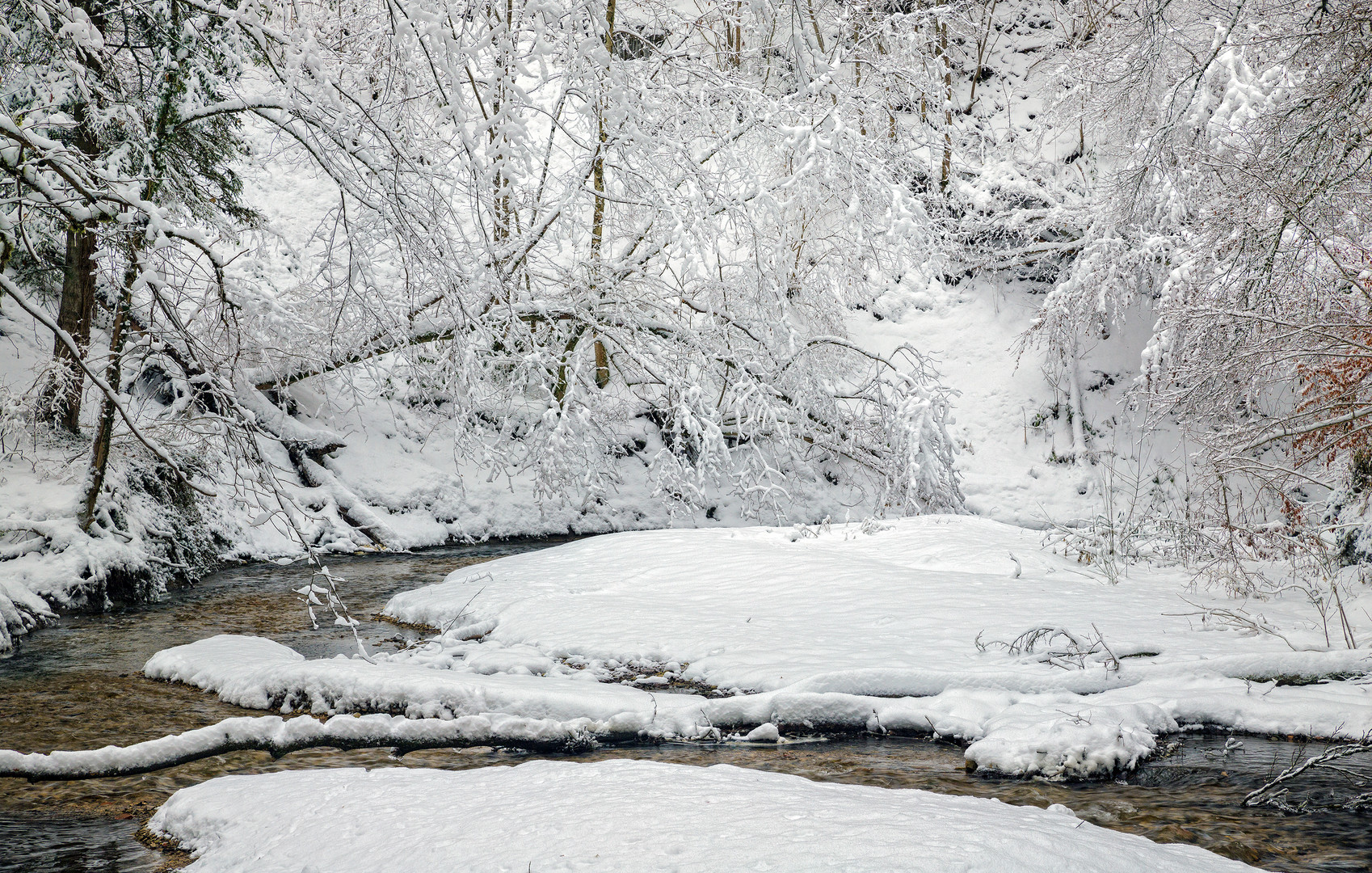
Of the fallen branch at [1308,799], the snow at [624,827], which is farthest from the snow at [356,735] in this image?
the fallen branch at [1308,799]

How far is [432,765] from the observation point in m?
3.76

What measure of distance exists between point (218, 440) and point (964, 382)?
12327mm

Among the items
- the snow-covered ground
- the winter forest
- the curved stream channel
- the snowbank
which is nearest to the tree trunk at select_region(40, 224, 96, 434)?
the winter forest

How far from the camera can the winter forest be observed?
9.91 feet

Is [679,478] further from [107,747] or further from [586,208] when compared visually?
[107,747]

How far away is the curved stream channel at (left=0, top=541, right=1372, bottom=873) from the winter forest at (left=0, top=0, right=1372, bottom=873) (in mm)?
27

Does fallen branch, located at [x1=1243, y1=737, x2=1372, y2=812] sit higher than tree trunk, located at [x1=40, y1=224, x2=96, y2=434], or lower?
lower

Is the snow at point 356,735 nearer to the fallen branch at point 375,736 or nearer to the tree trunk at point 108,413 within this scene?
the fallen branch at point 375,736

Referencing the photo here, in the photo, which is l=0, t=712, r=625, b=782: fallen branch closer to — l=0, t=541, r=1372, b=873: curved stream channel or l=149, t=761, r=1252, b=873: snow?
l=0, t=541, r=1372, b=873: curved stream channel

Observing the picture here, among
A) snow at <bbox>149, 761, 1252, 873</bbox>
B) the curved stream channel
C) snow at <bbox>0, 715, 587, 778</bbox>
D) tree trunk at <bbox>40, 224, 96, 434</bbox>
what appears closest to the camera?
snow at <bbox>149, 761, 1252, 873</bbox>

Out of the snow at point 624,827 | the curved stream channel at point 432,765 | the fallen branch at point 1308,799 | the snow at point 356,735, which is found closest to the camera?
the snow at point 624,827

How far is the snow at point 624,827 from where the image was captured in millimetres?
2395

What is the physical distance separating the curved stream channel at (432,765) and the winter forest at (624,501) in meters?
0.03

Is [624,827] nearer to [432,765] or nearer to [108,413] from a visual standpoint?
[432,765]
